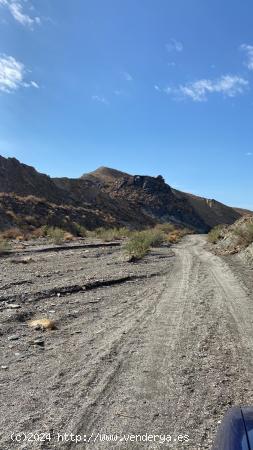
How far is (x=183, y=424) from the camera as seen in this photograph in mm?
5027

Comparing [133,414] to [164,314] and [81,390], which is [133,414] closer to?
[81,390]

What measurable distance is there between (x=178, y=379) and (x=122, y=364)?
0.96 metres

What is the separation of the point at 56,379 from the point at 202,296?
24.3 ft

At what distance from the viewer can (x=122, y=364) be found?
7.04m

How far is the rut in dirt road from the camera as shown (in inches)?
194


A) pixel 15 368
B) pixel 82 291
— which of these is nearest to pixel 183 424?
pixel 15 368

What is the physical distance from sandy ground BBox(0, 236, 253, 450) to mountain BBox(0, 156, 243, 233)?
121 feet

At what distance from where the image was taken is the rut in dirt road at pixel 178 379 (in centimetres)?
493

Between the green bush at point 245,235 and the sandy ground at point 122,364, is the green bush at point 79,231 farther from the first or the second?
the sandy ground at point 122,364

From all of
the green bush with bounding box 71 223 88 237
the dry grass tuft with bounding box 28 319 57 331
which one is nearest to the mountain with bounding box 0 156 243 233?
the green bush with bounding box 71 223 88 237

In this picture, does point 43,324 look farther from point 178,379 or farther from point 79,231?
point 79,231

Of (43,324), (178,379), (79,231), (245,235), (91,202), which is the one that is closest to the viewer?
(178,379)

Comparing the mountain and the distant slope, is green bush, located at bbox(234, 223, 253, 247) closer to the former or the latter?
the mountain

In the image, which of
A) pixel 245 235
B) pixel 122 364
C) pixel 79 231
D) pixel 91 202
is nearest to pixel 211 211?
pixel 91 202
